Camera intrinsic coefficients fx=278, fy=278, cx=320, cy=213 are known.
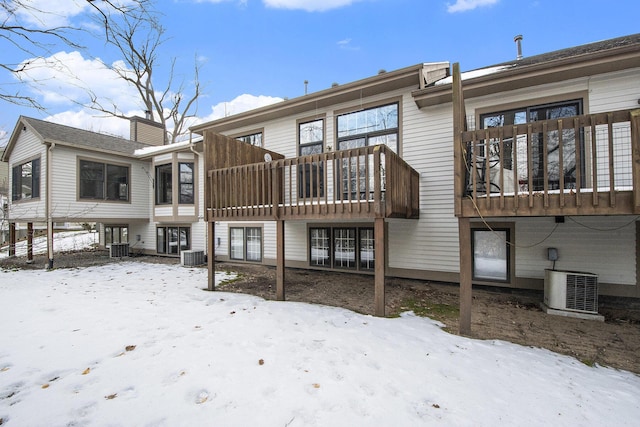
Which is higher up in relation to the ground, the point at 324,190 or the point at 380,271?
the point at 324,190

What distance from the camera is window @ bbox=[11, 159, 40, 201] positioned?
382 inches

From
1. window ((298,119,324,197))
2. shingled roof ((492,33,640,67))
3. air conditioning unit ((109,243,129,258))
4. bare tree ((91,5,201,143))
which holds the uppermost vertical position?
bare tree ((91,5,201,143))

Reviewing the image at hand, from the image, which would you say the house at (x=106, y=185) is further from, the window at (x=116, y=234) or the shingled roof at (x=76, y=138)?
the window at (x=116, y=234)

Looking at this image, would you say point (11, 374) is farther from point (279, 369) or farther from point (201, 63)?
point (201, 63)

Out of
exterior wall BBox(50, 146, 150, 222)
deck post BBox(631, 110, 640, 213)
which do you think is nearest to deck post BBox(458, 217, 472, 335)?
deck post BBox(631, 110, 640, 213)

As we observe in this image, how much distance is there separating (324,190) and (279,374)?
2908 millimetres

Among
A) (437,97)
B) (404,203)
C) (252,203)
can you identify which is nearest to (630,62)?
(437,97)

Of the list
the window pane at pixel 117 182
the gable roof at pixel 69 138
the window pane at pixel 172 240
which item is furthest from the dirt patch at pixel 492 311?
the gable roof at pixel 69 138

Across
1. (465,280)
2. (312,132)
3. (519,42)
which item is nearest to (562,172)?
(465,280)

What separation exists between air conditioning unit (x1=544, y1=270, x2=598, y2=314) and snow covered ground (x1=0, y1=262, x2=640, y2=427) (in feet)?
6.24

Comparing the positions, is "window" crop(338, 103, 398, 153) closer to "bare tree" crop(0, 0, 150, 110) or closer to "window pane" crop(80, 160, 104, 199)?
"bare tree" crop(0, 0, 150, 110)

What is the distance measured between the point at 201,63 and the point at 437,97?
697 inches

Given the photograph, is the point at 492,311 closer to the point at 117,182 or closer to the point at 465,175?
the point at 465,175

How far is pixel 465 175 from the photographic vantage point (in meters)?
4.04
